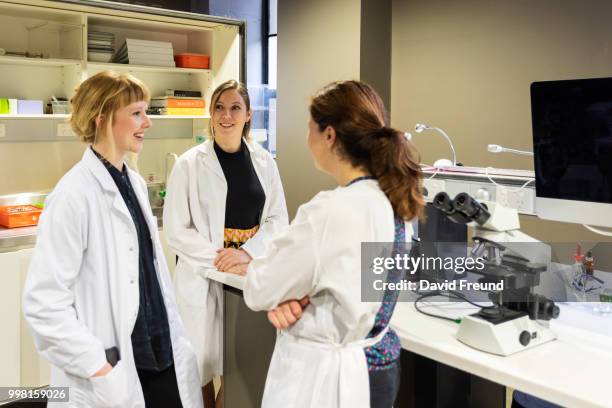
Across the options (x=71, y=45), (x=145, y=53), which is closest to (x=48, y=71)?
(x=71, y=45)

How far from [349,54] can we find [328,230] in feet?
10.1

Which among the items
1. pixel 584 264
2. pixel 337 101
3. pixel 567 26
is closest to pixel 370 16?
pixel 567 26

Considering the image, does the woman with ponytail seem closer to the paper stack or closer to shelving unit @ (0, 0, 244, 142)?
shelving unit @ (0, 0, 244, 142)

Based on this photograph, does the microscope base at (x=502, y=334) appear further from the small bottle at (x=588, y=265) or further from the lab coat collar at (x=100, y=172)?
the lab coat collar at (x=100, y=172)

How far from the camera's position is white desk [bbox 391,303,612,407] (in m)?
1.32

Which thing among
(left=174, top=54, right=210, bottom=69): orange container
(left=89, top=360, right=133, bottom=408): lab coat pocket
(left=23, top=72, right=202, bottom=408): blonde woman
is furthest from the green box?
(left=89, top=360, right=133, bottom=408): lab coat pocket

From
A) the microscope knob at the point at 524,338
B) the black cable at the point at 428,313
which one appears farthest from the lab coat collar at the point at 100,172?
the microscope knob at the point at 524,338

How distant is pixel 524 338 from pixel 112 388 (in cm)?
105

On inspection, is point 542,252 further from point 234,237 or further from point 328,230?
point 234,237

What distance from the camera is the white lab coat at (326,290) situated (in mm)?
1269

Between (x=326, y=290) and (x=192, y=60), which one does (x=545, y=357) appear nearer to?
(x=326, y=290)

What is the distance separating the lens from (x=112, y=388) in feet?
4.83

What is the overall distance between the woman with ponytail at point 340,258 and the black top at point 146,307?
0.45 metres

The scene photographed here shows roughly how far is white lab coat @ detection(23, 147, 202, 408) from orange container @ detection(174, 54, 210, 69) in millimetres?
2527
